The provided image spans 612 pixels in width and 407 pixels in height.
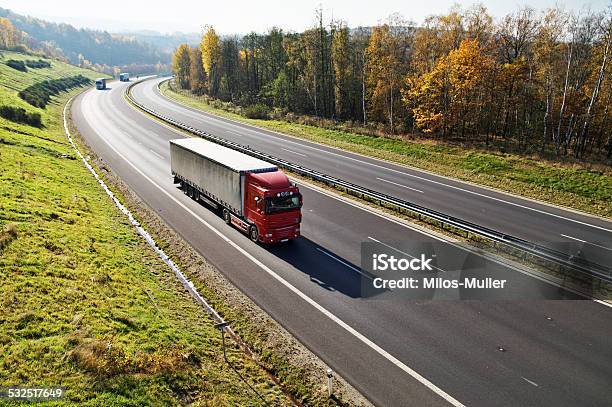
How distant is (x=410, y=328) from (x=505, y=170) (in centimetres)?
2787

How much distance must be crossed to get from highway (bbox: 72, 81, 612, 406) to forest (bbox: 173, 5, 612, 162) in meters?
25.7

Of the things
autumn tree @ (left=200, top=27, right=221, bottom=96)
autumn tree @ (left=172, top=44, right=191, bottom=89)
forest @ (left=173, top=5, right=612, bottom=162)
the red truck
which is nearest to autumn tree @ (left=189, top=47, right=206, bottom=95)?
autumn tree @ (left=172, top=44, right=191, bottom=89)

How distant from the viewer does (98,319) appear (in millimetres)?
14172

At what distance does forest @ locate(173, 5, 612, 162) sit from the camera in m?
43.6

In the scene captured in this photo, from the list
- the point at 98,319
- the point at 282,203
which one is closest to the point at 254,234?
the point at 282,203

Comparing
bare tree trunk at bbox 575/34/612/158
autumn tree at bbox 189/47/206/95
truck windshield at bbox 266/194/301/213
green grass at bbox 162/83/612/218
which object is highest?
autumn tree at bbox 189/47/206/95

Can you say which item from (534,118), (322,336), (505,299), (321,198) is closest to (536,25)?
(534,118)

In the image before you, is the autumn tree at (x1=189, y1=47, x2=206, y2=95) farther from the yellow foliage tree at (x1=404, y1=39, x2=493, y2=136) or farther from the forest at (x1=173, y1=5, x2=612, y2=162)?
A: the yellow foliage tree at (x1=404, y1=39, x2=493, y2=136)

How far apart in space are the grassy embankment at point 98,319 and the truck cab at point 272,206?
5.44 m

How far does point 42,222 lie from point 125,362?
1314 cm

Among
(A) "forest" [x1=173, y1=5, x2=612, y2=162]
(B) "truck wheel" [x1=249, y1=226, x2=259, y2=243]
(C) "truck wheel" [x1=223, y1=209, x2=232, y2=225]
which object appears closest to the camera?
(B) "truck wheel" [x1=249, y1=226, x2=259, y2=243]

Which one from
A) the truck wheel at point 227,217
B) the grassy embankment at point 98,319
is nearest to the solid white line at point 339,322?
the truck wheel at point 227,217

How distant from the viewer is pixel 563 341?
14484 mm

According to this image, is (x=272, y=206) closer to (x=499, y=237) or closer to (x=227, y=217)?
(x=227, y=217)
